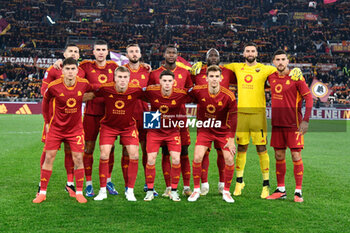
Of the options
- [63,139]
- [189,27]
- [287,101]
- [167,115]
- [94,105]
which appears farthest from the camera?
[189,27]

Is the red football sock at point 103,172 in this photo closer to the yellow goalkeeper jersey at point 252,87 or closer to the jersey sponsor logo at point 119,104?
the jersey sponsor logo at point 119,104


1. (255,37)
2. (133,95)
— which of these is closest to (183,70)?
(133,95)

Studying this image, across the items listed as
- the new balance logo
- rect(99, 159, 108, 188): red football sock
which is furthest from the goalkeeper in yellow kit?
the new balance logo

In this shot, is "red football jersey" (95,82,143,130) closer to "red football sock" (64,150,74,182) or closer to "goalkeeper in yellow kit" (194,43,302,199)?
"red football sock" (64,150,74,182)

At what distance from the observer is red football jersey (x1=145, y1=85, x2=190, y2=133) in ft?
19.6

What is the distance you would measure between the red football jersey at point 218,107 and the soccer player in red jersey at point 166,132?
251 mm

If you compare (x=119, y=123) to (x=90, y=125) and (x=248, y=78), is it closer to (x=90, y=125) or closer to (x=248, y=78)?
(x=90, y=125)

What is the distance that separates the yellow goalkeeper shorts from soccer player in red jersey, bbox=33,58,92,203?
2.47 meters

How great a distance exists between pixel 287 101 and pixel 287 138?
1.86ft

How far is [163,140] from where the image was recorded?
5992 mm

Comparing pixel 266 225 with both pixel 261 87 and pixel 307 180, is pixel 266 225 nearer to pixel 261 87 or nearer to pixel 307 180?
pixel 261 87

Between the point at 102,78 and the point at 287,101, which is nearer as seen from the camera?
the point at 287,101

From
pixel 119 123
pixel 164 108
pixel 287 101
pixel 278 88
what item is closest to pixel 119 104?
pixel 119 123

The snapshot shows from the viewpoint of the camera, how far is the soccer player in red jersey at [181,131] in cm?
630
